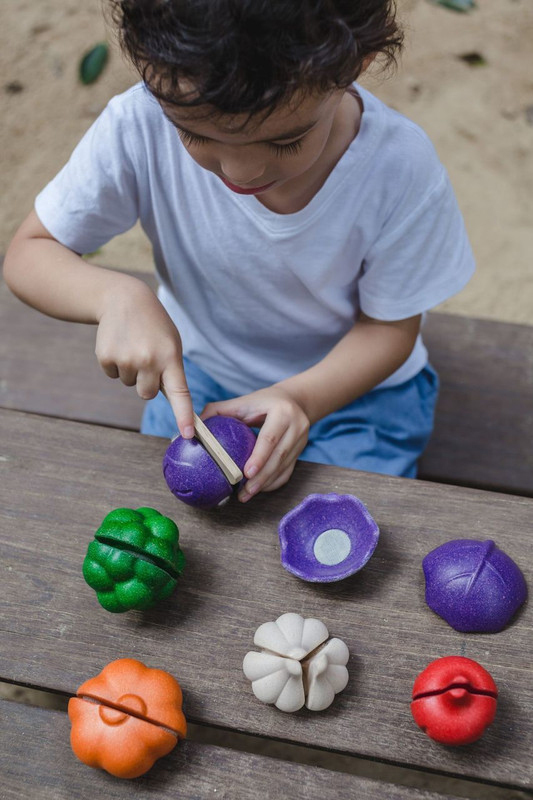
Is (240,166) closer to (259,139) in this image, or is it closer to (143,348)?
(259,139)

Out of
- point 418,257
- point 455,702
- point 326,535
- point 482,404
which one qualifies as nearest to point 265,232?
point 418,257

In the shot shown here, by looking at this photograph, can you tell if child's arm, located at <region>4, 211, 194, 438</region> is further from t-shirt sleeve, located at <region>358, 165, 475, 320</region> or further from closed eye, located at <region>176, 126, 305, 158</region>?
t-shirt sleeve, located at <region>358, 165, 475, 320</region>

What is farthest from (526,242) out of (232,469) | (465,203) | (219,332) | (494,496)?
(232,469)

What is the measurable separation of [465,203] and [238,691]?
73.0 inches

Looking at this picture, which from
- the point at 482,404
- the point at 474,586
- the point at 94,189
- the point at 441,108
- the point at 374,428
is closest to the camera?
the point at 474,586

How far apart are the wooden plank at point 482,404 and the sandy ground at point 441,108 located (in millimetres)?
765

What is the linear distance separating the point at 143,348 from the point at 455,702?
475 millimetres

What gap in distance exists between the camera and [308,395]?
101 cm

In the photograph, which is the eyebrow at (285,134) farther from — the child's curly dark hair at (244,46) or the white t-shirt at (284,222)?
the white t-shirt at (284,222)

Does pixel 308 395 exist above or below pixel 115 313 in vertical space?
below

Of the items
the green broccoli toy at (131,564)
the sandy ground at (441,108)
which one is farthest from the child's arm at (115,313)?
the sandy ground at (441,108)

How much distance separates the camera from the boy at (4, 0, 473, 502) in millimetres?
654

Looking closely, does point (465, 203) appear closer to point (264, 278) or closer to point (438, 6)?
point (438, 6)

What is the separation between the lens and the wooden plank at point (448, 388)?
4.10 ft
